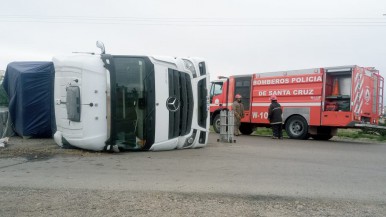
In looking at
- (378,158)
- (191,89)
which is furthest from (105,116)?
(378,158)

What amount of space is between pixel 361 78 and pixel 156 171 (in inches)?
417

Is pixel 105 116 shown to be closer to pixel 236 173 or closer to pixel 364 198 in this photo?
pixel 236 173

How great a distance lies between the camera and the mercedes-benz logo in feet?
29.9

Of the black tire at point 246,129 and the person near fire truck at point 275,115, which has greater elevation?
the person near fire truck at point 275,115

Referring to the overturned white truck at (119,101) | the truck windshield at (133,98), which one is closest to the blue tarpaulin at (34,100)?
the overturned white truck at (119,101)

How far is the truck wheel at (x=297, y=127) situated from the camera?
15.2 meters

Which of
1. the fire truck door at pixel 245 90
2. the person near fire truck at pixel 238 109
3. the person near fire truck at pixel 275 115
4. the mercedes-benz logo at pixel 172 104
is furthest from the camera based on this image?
the fire truck door at pixel 245 90

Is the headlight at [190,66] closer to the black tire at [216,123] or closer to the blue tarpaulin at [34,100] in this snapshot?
the blue tarpaulin at [34,100]

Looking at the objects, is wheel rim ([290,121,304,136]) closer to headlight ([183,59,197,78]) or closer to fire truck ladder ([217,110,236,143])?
fire truck ladder ([217,110,236,143])

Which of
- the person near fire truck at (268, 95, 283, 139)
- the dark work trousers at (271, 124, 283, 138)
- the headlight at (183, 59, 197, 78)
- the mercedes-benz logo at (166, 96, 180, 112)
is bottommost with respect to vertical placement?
the dark work trousers at (271, 124, 283, 138)

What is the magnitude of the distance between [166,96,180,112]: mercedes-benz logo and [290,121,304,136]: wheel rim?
25.0 ft

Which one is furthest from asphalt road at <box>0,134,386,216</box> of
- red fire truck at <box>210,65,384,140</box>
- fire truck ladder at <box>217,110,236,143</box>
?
red fire truck at <box>210,65,384,140</box>

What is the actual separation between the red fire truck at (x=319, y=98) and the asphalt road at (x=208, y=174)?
212 inches

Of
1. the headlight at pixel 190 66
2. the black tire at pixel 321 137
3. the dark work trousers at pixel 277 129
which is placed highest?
the headlight at pixel 190 66
